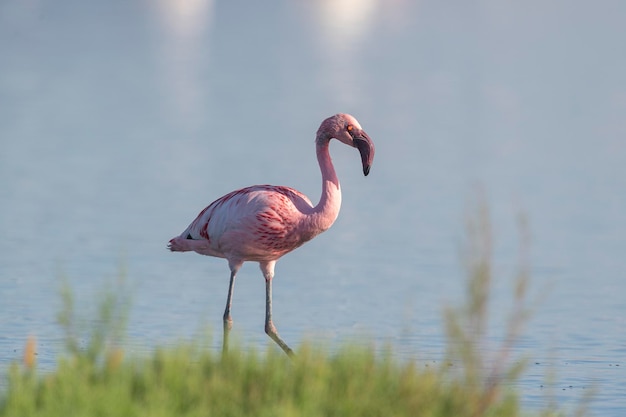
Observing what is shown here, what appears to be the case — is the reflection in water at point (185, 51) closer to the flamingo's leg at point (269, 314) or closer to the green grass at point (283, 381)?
the flamingo's leg at point (269, 314)

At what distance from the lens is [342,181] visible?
21906 millimetres

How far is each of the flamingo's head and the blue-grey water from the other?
1535 mm

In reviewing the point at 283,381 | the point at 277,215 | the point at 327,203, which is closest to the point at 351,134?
the point at 327,203

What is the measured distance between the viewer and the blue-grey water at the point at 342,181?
1344 cm

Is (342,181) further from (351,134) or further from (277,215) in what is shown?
(277,215)

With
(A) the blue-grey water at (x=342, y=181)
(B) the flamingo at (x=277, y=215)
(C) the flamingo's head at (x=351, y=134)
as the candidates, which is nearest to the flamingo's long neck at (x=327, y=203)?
(B) the flamingo at (x=277, y=215)

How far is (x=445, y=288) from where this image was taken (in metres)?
15.1

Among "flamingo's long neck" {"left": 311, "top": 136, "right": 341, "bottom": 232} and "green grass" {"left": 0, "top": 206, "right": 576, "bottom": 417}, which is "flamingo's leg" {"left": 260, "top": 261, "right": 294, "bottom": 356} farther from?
"green grass" {"left": 0, "top": 206, "right": 576, "bottom": 417}

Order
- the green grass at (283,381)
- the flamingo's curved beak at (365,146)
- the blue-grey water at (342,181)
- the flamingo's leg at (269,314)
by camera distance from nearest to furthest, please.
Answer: the green grass at (283,381) < the flamingo's leg at (269,314) < the flamingo's curved beak at (365,146) < the blue-grey water at (342,181)

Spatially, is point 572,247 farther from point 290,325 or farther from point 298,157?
point 298,157

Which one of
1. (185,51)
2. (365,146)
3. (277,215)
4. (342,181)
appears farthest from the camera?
(185,51)

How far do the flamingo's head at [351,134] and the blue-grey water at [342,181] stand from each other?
1.54 meters

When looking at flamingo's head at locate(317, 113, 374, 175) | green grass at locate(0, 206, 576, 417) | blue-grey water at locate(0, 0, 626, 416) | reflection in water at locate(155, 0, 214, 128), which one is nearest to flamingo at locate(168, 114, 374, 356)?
flamingo's head at locate(317, 113, 374, 175)

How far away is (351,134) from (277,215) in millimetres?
828
